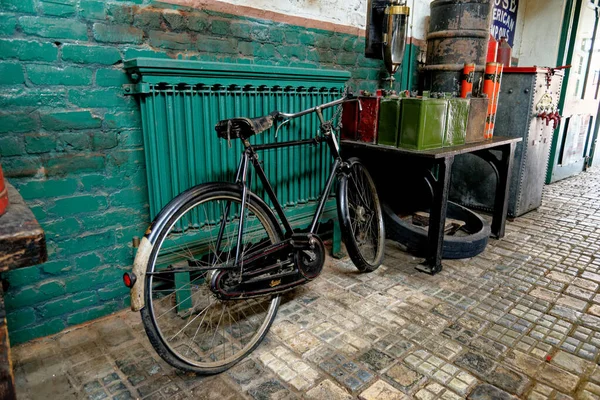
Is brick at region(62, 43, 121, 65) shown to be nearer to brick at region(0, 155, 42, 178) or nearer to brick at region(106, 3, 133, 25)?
brick at region(106, 3, 133, 25)

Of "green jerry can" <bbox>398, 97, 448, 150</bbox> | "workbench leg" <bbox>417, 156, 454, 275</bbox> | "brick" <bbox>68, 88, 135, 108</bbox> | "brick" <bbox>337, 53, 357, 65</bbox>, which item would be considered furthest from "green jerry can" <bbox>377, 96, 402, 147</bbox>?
"brick" <bbox>68, 88, 135, 108</bbox>

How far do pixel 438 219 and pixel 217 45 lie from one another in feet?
5.59

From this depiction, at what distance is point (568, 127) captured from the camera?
17.1ft

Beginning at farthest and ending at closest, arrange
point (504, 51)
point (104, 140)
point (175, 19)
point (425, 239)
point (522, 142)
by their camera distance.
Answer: point (504, 51), point (522, 142), point (425, 239), point (175, 19), point (104, 140)

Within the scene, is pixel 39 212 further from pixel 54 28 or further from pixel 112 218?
pixel 54 28

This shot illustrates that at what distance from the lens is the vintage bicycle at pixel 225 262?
4.97 feet

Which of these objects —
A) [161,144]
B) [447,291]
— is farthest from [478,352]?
[161,144]

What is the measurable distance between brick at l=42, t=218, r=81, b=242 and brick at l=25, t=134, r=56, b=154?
334 mm

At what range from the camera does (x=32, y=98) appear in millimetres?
1700

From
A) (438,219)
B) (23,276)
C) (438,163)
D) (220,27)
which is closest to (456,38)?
(438,163)

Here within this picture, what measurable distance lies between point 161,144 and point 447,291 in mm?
1822

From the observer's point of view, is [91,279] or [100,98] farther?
[91,279]

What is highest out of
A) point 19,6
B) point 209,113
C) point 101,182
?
point 19,6

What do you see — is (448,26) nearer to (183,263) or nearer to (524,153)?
(524,153)
